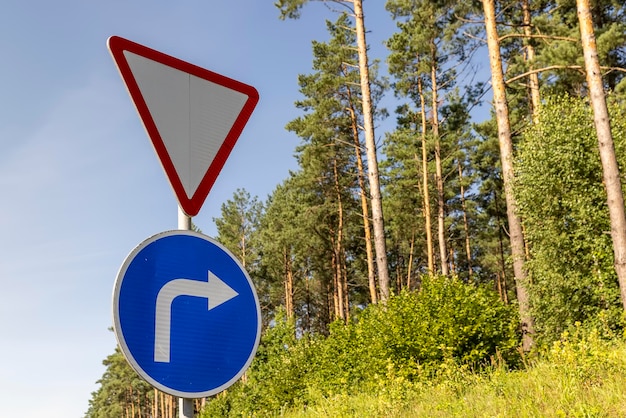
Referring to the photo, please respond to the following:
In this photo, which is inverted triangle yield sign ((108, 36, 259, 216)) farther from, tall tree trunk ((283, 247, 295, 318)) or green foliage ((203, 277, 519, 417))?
tall tree trunk ((283, 247, 295, 318))

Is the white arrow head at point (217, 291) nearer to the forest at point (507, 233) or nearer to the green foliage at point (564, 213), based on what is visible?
the forest at point (507, 233)

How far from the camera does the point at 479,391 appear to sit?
6.65m

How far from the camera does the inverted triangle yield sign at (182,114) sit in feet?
7.45

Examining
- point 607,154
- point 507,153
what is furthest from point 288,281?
point 607,154

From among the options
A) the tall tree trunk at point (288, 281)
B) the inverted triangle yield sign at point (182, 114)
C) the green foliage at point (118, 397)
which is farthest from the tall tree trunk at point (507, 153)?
the green foliage at point (118, 397)

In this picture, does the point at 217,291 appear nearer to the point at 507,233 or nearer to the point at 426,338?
the point at 426,338

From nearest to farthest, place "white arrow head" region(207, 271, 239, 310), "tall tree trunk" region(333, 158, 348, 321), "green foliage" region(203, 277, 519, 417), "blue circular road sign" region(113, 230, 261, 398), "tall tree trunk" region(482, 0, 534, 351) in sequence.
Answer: "blue circular road sign" region(113, 230, 261, 398) < "white arrow head" region(207, 271, 239, 310) < "green foliage" region(203, 277, 519, 417) < "tall tree trunk" region(482, 0, 534, 351) < "tall tree trunk" region(333, 158, 348, 321)

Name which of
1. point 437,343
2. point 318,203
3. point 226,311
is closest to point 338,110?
point 318,203

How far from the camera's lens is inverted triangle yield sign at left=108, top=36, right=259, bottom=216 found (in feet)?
7.45

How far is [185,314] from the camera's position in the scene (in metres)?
2.01

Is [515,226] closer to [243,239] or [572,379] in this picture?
[572,379]

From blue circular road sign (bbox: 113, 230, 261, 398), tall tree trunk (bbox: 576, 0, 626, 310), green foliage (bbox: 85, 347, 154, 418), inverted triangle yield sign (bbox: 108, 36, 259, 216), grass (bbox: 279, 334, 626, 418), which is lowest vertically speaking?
green foliage (bbox: 85, 347, 154, 418)

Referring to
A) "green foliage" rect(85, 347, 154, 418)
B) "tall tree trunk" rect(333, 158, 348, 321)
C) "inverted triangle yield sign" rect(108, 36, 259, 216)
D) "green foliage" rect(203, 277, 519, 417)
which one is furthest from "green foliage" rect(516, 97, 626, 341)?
"green foliage" rect(85, 347, 154, 418)

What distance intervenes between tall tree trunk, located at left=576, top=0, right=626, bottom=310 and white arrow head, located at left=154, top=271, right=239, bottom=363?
12.2m
